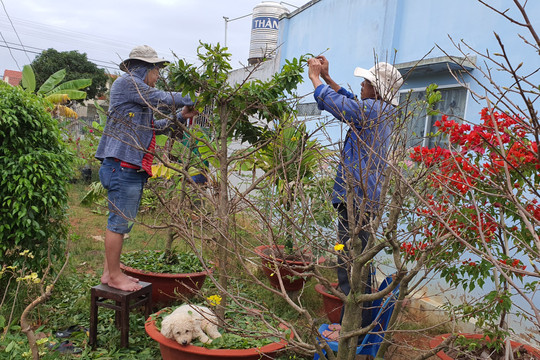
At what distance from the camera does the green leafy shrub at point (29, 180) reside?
12.9ft

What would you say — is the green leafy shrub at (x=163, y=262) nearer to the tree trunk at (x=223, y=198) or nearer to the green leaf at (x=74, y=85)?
the tree trunk at (x=223, y=198)

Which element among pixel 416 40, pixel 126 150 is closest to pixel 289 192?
pixel 126 150

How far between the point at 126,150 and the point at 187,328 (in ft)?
5.06

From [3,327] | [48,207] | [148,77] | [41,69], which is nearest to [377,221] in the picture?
[148,77]

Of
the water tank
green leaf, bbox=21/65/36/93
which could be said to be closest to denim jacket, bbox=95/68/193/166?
green leaf, bbox=21/65/36/93

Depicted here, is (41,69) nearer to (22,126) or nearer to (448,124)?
(22,126)

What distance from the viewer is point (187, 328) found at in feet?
9.50

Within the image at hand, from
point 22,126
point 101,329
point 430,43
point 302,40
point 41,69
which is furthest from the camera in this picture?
point 41,69

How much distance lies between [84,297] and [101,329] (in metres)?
0.80

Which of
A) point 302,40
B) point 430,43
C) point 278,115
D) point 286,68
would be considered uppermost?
point 302,40

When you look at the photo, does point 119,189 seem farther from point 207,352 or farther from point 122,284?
point 207,352

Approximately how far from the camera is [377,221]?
2.18 meters

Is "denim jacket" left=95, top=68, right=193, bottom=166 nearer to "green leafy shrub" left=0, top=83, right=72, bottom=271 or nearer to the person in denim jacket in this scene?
the person in denim jacket

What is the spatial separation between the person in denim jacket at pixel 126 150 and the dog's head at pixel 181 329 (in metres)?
0.84
